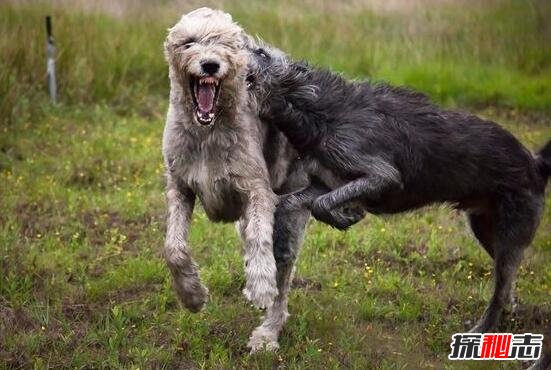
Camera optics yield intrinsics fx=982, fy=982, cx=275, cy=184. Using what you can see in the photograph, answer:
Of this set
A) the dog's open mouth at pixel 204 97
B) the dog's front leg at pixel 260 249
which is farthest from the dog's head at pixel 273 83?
the dog's front leg at pixel 260 249

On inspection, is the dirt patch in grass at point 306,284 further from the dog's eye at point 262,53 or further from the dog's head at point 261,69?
the dog's eye at point 262,53

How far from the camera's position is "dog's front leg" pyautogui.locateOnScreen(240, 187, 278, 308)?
533cm

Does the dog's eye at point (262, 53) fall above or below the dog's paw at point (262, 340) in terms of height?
above

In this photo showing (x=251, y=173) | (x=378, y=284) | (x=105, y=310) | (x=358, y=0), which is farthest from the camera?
(x=358, y=0)

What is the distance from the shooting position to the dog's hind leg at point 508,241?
616 cm

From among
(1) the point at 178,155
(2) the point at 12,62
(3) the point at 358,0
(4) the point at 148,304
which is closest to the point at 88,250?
(4) the point at 148,304

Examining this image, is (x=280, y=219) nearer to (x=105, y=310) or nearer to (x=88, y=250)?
(x=105, y=310)

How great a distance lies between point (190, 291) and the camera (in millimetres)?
5621

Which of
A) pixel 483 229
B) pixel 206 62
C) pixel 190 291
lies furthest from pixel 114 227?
pixel 483 229

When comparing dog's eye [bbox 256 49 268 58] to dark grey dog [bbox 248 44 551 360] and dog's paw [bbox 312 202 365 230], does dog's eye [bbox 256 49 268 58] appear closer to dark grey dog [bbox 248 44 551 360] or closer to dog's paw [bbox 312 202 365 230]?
dark grey dog [bbox 248 44 551 360]

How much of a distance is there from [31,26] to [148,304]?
6.09 metres

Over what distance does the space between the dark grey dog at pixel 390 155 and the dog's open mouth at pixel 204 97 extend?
35 centimetres

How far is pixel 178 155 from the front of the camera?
19.0 feet

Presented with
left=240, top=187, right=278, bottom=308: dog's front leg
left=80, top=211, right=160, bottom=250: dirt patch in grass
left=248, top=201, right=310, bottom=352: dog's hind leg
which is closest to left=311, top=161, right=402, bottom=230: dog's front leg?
left=248, top=201, right=310, bottom=352: dog's hind leg
